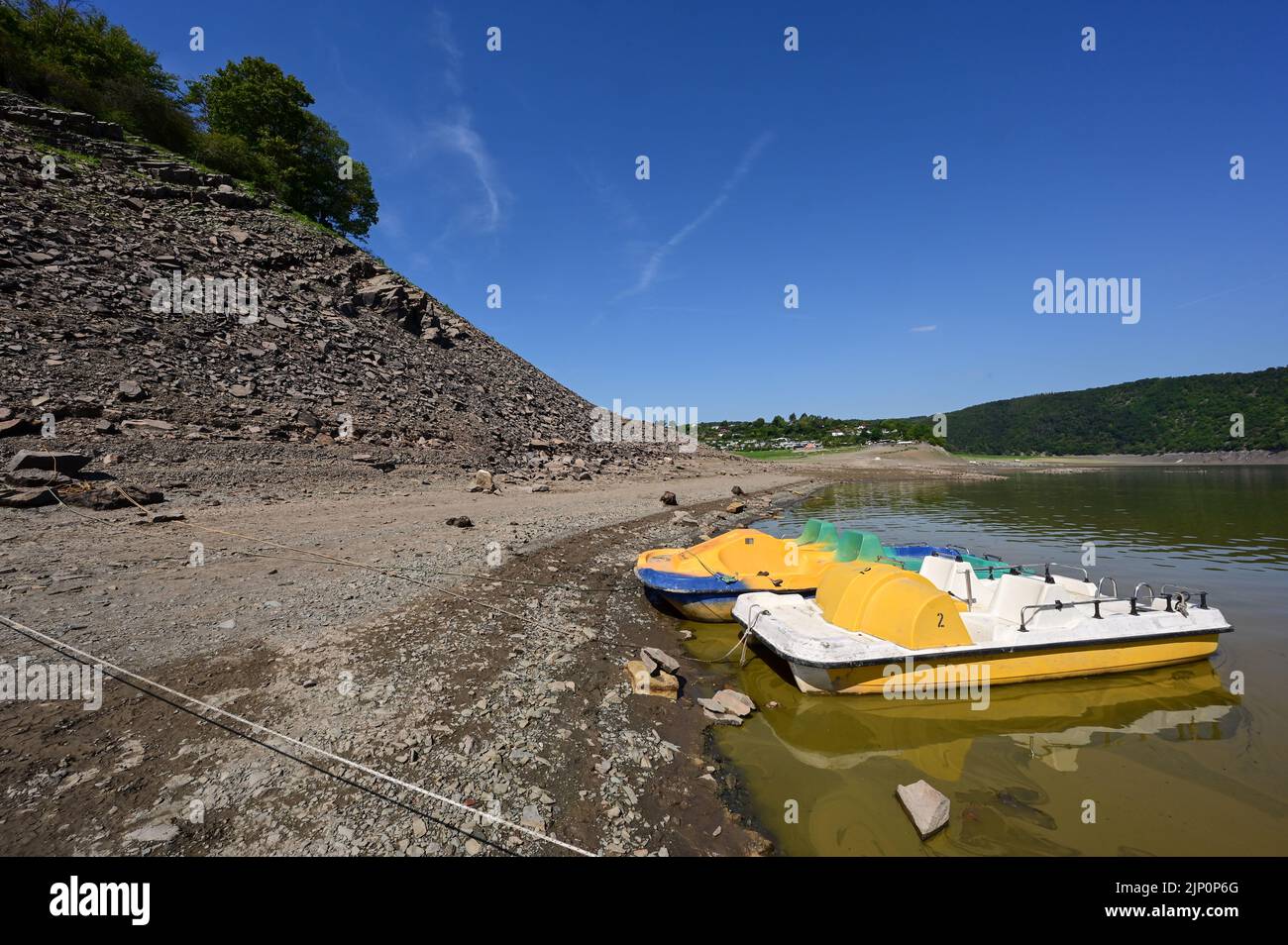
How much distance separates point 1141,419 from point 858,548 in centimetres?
16554

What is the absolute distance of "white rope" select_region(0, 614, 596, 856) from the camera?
3.87 metres

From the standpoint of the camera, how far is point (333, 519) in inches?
542

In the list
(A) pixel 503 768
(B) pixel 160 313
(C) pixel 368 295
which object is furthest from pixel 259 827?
(C) pixel 368 295

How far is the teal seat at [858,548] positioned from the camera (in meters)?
→ 11.0

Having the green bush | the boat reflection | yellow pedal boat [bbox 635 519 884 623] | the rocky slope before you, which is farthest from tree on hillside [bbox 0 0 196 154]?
the boat reflection

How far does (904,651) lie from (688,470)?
115 ft

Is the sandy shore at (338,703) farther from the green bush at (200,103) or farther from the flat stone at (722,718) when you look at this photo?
the green bush at (200,103)

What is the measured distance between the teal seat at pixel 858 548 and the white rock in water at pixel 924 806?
659 centimetres

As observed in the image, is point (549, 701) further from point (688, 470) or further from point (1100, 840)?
point (688, 470)

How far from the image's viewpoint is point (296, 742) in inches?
182

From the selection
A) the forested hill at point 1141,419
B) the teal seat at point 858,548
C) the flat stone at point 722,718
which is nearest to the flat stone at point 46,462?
the flat stone at point 722,718

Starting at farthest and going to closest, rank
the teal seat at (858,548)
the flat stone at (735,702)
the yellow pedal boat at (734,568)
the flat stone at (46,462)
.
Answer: the flat stone at (46,462) → the teal seat at (858,548) → the yellow pedal boat at (734,568) → the flat stone at (735,702)
